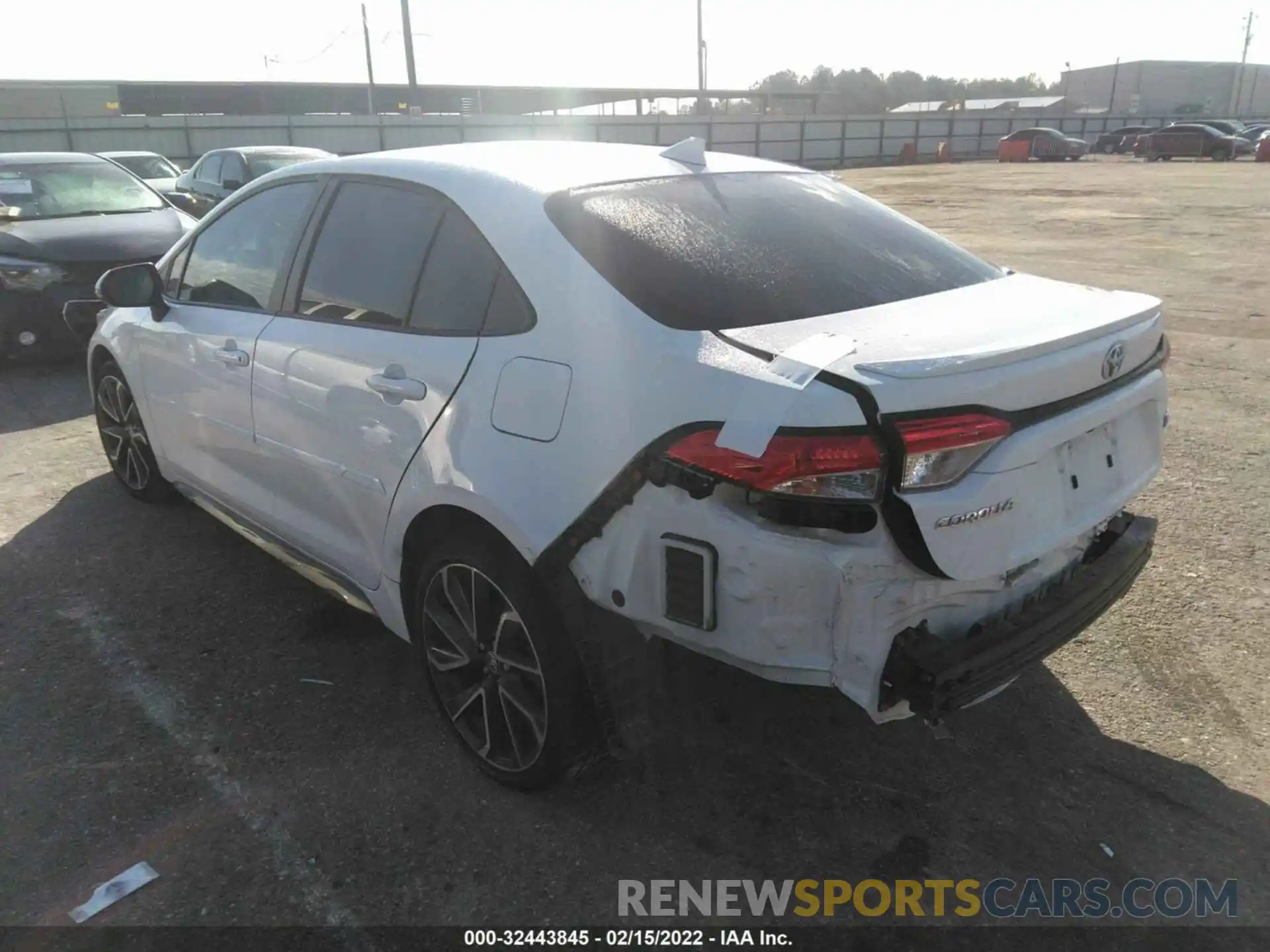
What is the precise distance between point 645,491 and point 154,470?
3462mm

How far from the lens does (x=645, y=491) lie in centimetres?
218

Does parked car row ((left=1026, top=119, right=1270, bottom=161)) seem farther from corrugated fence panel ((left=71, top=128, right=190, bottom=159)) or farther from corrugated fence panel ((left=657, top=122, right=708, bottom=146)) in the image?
corrugated fence panel ((left=71, top=128, right=190, bottom=159))

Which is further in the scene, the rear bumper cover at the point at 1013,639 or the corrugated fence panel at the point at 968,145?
the corrugated fence panel at the point at 968,145

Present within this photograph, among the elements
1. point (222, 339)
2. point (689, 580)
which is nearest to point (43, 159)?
point (222, 339)

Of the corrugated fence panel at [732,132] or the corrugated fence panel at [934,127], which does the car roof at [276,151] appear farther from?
the corrugated fence panel at [934,127]

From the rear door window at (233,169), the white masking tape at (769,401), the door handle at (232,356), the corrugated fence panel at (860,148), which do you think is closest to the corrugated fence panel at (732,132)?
the corrugated fence panel at (860,148)

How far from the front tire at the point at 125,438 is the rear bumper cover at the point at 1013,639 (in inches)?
149

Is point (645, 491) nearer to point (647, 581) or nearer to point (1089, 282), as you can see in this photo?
point (647, 581)

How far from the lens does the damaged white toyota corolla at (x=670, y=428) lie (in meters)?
2.05

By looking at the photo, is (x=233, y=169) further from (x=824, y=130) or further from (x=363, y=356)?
(x=824, y=130)

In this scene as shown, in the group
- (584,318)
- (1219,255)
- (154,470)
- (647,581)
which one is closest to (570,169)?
(584,318)

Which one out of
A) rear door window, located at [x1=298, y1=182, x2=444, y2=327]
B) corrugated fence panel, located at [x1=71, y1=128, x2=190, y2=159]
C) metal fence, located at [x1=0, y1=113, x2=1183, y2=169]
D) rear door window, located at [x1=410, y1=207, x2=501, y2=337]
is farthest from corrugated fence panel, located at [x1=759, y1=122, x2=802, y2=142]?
rear door window, located at [x1=410, y1=207, x2=501, y2=337]

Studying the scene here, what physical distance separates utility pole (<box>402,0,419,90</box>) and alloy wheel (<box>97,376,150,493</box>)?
3157 cm

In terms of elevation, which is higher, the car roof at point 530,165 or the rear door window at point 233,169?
the car roof at point 530,165
